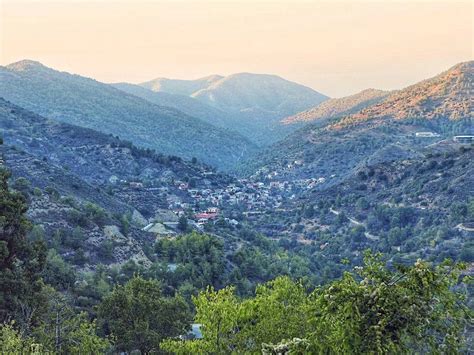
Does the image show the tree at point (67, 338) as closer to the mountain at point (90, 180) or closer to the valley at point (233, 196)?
the valley at point (233, 196)

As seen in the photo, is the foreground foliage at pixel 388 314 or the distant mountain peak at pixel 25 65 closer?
the foreground foliage at pixel 388 314

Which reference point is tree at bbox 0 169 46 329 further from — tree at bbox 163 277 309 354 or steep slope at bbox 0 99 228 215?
steep slope at bbox 0 99 228 215

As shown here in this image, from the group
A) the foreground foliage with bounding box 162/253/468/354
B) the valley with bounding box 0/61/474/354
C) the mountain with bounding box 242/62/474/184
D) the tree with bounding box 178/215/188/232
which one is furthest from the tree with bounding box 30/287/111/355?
the mountain with bounding box 242/62/474/184

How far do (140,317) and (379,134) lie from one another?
8286 cm

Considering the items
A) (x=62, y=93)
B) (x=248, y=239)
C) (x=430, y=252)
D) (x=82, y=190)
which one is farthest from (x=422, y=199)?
(x=62, y=93)

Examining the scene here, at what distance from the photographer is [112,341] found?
45.6 feet

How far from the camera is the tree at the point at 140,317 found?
48.0ft

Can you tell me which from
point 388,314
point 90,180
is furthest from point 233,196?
point 388,314

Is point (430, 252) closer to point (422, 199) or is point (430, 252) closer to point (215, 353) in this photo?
point (422, 199)

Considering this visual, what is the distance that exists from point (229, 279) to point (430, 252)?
16.3 m

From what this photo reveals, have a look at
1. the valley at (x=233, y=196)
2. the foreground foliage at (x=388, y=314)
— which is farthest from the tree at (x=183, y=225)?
the foreground foliage at (x=388, y=314)

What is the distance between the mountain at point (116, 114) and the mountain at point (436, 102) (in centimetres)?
3799

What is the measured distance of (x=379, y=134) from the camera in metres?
93.2

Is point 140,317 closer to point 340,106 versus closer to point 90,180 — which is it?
point 90,180
